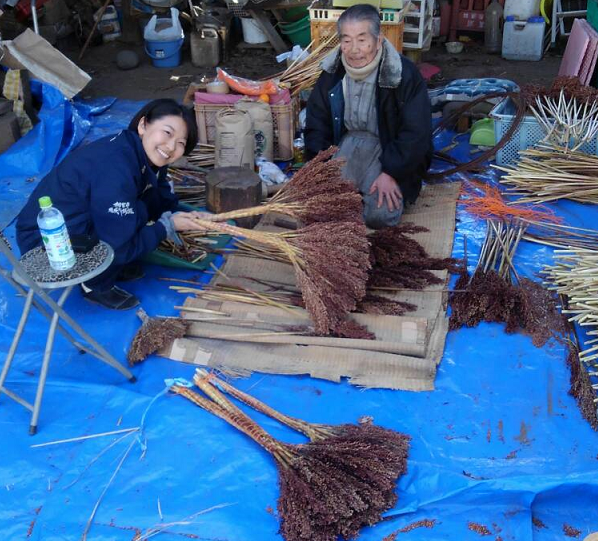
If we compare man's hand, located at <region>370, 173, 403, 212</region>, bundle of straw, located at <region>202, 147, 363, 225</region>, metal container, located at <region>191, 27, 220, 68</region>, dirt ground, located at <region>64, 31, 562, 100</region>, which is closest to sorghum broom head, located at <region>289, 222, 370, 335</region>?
bundle of straw, located at <region>202, 147, 363, 225</region>

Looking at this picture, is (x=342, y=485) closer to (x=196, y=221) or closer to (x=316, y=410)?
(x=316, y=410)

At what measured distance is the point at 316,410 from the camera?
120 inches

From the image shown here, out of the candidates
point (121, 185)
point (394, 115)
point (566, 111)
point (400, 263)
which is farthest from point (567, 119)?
point (121, 185)

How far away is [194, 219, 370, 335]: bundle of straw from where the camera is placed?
3180 millimetres

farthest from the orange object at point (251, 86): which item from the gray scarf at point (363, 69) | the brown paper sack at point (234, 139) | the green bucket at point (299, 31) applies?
the green bucket at point (299, 31)

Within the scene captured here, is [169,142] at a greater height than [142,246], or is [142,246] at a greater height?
[169,142]

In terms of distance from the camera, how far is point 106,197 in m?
3.27

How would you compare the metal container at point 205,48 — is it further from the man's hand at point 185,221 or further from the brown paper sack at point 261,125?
the man's hand at point 185,221

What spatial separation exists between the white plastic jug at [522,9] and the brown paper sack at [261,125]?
472cm

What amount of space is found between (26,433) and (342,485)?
4.86 feet

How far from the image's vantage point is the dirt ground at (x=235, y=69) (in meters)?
7.71

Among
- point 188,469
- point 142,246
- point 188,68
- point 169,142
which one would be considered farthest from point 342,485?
point 188,68

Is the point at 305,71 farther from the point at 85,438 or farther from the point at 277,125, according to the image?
the point at 85,438

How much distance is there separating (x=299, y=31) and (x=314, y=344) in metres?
6.44
